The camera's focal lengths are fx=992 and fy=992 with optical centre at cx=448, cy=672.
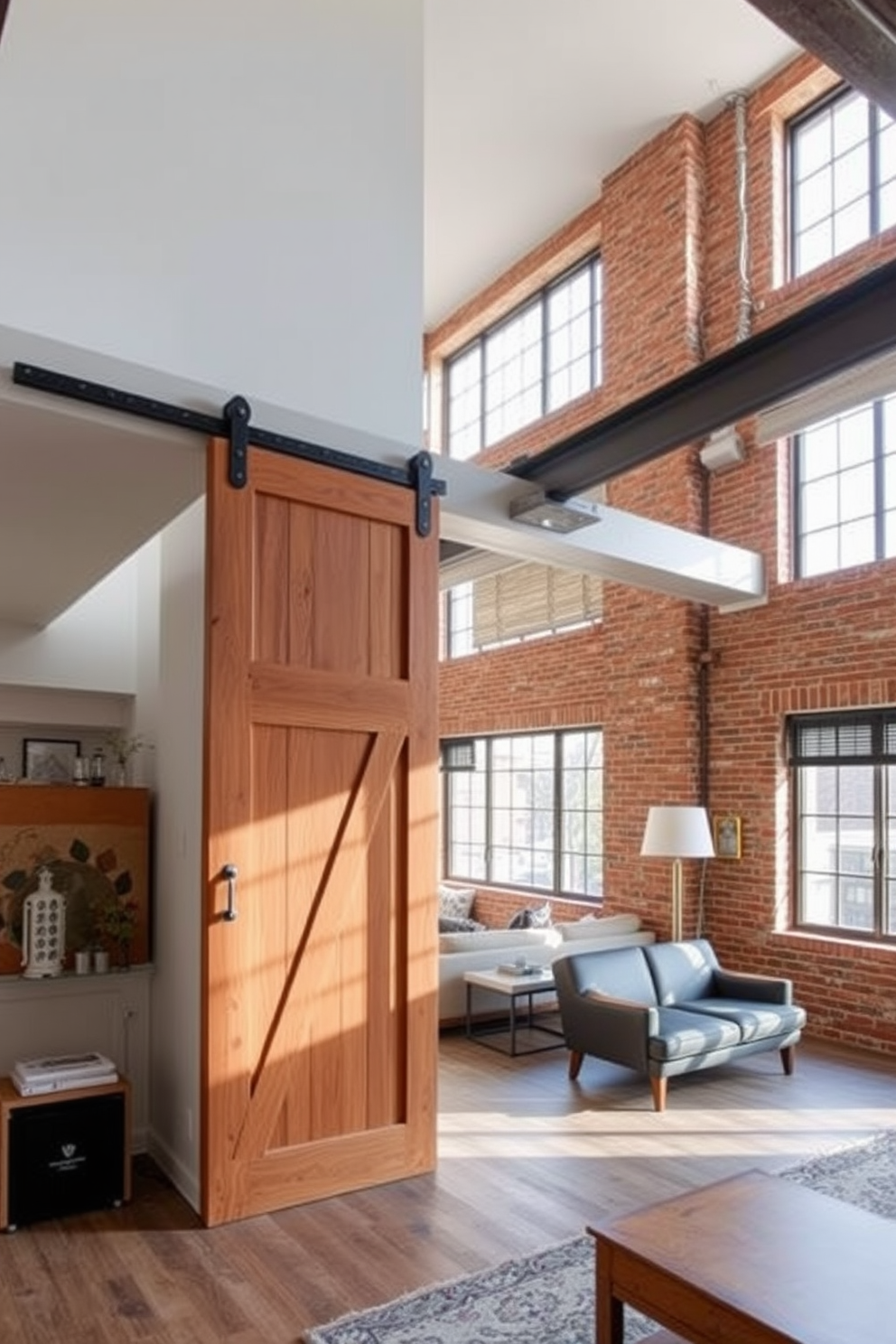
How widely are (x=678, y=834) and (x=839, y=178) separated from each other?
480 cm

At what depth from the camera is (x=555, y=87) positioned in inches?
296

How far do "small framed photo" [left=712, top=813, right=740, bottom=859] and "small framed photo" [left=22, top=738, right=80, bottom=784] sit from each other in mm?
4533

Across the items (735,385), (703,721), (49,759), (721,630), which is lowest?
(49,759)

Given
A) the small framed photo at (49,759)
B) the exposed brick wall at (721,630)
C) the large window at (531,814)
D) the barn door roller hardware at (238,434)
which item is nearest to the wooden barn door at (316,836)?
the barn door roller hardware at (238,434)

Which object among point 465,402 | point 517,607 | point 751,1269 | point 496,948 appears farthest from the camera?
point 465,402

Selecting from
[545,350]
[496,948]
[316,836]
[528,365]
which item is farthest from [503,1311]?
[528,365]

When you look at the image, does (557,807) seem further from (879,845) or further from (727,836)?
(879,845)

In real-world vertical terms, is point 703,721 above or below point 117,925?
above

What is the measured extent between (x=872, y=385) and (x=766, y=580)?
1.83 meters

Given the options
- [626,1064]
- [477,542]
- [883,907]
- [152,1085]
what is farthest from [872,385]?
[152,1085]

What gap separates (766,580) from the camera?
7074 millimetres

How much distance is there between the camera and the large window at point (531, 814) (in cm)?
873

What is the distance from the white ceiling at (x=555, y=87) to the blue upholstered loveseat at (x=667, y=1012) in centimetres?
586

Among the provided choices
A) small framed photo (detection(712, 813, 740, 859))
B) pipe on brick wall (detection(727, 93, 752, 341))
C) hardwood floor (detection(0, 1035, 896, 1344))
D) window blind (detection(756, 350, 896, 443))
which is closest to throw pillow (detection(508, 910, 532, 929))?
small framed photo (detection(712, 813, 740, 859))
